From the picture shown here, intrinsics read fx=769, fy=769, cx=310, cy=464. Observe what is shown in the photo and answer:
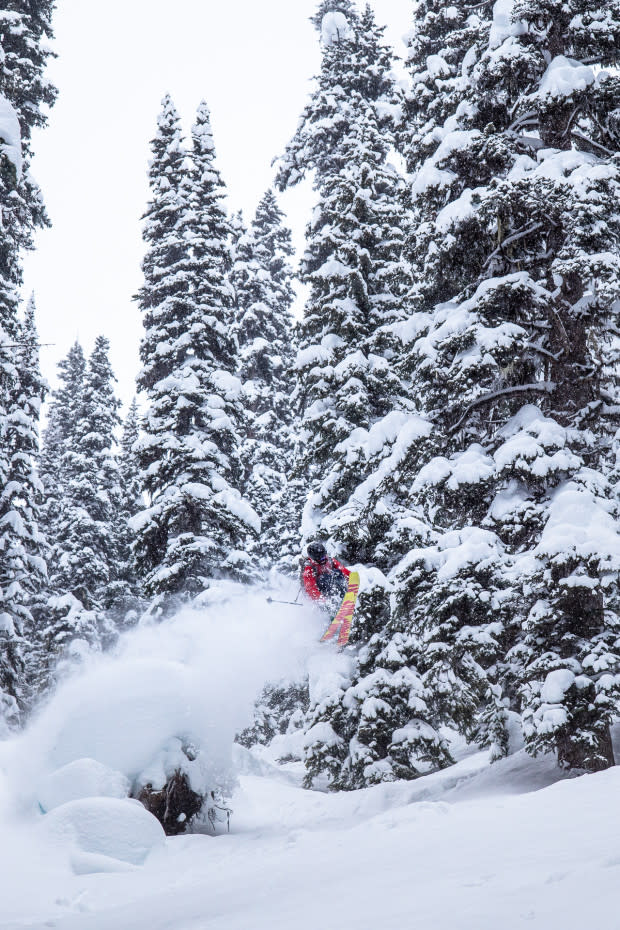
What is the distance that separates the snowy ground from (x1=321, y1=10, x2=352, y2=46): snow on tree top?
1660 centimetres

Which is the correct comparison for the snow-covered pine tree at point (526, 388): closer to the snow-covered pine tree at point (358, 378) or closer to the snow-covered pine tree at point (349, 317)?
the snow-covered pine tree at point (358, 378)

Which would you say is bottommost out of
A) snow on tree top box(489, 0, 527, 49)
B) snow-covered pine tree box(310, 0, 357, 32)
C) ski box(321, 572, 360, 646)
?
ski box(321, 572, 360, 646)

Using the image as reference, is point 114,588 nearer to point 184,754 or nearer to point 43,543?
point 43,543

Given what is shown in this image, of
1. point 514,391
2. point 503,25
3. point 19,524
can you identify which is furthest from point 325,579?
point 19,524

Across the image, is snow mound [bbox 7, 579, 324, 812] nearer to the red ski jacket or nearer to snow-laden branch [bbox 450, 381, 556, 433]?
the red ski jacket

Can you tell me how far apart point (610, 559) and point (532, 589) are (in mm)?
1026

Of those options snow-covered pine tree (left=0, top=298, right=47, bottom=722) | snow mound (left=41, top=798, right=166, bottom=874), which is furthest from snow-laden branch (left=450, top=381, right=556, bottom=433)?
snow-covered pine tree (left=0, top=298, right=47, bottom=722)

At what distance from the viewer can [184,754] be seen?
12.2 metres

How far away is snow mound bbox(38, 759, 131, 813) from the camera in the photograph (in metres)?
10.8

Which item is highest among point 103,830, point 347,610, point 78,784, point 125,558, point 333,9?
point 333,9

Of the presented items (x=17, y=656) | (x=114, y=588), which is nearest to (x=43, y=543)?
(x=17, y=656)

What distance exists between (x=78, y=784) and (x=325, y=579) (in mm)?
5377

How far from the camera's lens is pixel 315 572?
14.2 metres

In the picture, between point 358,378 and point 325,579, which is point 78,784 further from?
point 358,378
